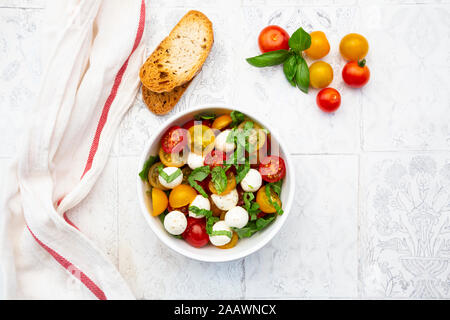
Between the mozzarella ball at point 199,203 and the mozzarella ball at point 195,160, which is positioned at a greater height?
the mozzarella ball at point 195,160

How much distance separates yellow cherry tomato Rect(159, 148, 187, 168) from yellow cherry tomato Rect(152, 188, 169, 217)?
66 millimetres

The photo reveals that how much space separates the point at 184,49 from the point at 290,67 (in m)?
0.27

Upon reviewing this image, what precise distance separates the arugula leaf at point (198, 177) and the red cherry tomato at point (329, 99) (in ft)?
1.11

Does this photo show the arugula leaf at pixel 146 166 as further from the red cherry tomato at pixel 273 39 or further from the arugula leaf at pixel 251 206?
the red cherry tomato at pixel 273 39

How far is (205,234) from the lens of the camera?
3.01 ft

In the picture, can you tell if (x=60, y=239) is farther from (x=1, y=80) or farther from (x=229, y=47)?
(x=229, y=47)

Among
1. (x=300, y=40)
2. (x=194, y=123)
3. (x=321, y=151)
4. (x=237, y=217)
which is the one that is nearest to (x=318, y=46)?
(x=300, y=40)

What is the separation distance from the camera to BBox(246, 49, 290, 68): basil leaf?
0.98 m

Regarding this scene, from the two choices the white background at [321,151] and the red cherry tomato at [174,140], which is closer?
the red cherry tomato at [174,140]

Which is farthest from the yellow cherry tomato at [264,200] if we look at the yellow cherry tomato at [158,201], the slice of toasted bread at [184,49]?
the slice of toasted bread at [184,49]

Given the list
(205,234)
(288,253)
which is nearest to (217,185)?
(205,234)

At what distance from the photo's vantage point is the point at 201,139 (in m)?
0.89

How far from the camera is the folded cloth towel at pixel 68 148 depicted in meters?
0.97
